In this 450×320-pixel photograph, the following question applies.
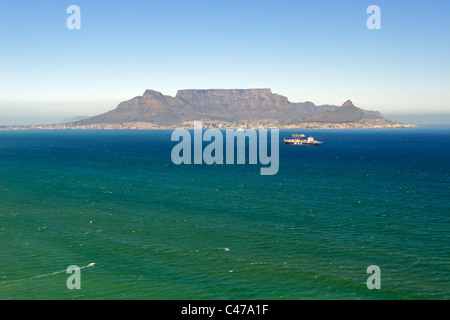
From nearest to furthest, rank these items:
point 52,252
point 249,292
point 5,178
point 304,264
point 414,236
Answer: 1. point 249,292
2. point 304,264
3. point 52,252
4. point 414,236
5. point 5,178

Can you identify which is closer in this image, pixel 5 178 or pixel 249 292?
pixel 249 292

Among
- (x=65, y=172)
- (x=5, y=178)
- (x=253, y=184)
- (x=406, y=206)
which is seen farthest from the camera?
(x=65, y=172)

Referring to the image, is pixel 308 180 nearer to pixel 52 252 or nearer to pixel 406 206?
pixel 406 206
